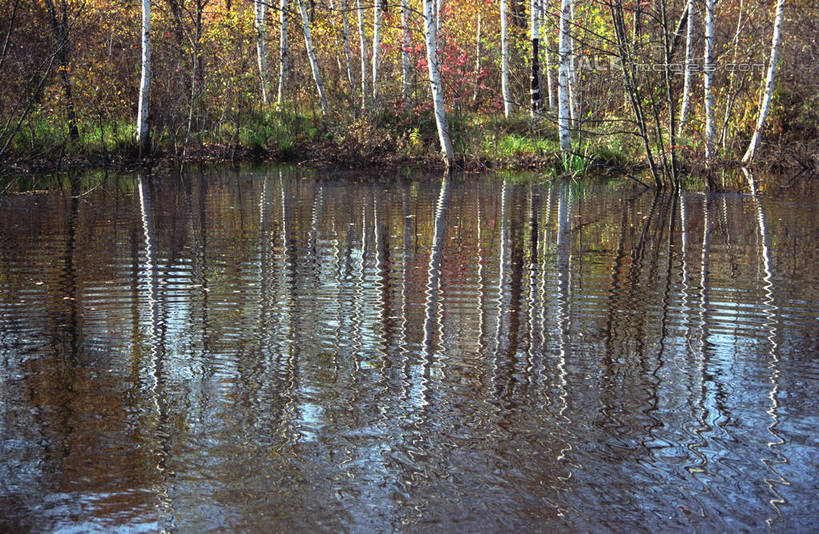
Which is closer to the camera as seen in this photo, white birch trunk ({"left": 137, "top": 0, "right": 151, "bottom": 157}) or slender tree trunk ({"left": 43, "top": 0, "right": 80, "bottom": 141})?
white birch trunk ({"left": 137, "top": 0, "right": 151, "bottom": 157})

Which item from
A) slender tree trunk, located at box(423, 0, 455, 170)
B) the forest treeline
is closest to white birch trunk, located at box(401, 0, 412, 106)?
the forest treeline

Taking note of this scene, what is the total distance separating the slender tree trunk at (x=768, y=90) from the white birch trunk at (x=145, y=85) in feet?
51.2

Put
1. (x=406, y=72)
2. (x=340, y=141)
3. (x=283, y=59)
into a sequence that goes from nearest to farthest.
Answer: (x=340, y=141), (x=406, y=72), (x=283, y=59)

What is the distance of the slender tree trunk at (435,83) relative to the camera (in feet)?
69.6

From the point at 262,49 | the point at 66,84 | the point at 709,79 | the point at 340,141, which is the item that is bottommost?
the point at 340,141

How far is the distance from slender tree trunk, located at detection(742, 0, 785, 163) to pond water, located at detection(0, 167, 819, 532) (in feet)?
30.4

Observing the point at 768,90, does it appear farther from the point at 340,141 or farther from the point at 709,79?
the point at 340,141

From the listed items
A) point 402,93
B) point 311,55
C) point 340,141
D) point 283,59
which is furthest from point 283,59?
point 340,141

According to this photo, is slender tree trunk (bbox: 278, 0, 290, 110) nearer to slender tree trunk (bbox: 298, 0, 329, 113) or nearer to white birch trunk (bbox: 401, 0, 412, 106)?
slender tree trunk (bbox: 298, 0, 329, 113)

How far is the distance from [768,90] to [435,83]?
8172mm

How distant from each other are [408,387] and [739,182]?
52.9ft

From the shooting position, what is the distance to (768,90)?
20.3 m

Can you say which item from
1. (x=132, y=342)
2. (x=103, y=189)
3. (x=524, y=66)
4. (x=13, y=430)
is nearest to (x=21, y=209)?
(x=103, y=189)

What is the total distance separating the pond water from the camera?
12.9 ft
